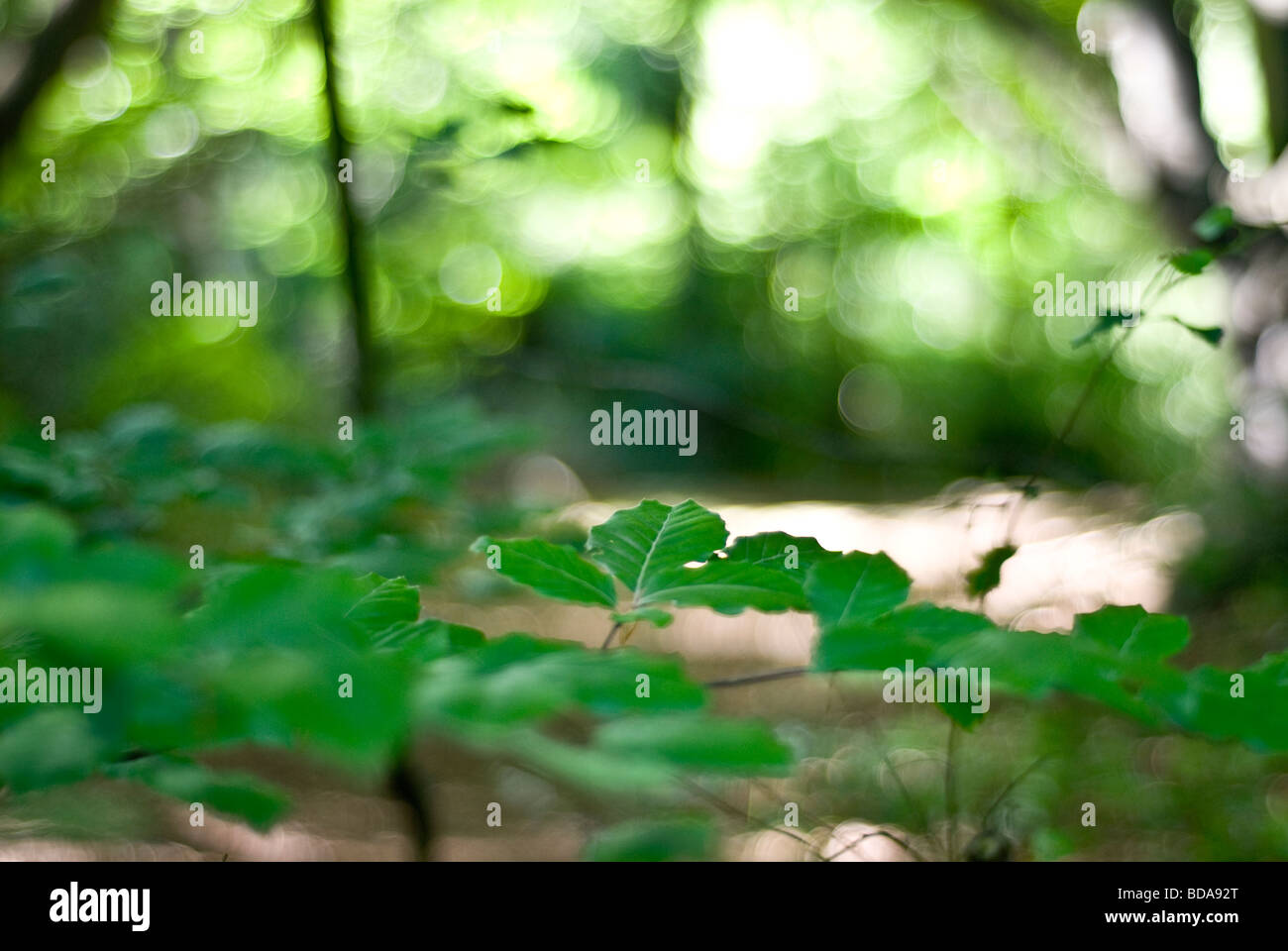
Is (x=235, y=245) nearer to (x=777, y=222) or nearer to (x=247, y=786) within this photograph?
(x=247, y=786)

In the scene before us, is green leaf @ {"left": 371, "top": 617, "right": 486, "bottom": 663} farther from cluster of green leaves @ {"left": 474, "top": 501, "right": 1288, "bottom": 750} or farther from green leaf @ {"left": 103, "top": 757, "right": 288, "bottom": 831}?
green leaf @ {"left": 103, "top": 757, "right": 288, "bottom": 831}

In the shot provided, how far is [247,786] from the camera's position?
2.00 ft

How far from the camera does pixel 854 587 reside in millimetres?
512

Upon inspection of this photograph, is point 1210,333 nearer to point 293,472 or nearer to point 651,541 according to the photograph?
point 651,541

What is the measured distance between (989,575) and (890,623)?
0.40 meters

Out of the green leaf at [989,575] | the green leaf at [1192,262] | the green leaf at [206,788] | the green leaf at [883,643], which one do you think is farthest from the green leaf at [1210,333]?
the green leaf at [206,788]

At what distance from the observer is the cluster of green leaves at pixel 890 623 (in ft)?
1.33

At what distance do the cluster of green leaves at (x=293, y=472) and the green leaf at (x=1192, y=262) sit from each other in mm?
722

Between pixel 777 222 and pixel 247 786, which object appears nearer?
pixel 247 786

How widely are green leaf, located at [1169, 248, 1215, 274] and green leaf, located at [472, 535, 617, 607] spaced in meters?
0.61

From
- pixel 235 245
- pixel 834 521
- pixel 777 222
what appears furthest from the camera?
pixel 777 222

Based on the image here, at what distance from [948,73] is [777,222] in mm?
4802

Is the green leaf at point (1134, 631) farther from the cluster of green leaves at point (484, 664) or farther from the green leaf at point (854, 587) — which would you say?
the green leaf at point (854, 587)
